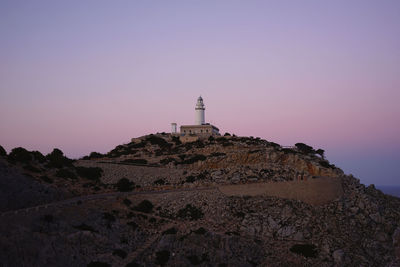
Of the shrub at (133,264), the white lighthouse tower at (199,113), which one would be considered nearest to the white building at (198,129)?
the white lighthouse tower at (199,113)

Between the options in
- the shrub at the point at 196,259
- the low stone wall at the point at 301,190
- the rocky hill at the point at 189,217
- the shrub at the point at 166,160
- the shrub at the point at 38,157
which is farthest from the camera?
the shrub at the point at 166,160

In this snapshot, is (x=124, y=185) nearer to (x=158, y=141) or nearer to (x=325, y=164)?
(x=325, y=164)

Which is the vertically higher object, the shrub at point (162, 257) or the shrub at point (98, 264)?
the shrub at point (98, 264)

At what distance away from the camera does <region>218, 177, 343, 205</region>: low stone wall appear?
39.7m

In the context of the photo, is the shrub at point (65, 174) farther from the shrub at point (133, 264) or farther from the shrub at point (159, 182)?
the shrub at point (133, 264)

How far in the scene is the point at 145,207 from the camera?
123 ft

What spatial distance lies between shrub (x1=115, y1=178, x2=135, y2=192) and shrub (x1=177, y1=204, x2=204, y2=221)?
336 inches

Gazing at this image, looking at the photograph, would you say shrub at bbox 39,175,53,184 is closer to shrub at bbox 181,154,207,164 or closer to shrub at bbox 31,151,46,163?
shrub at bbox 31,151,46,163

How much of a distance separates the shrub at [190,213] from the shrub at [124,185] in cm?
853

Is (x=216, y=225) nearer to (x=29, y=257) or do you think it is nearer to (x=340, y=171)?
(x=29, y=257)

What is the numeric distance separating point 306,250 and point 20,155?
3008 cm

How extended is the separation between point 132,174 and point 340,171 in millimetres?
24950

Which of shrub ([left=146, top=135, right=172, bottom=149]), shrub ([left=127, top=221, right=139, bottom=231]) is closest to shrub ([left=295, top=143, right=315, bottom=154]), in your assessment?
shrub ([left=146, top=135, right=172, bottom=149])

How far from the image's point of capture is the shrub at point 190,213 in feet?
122
